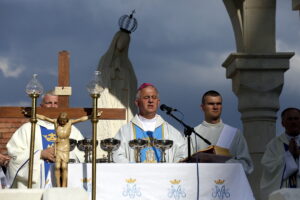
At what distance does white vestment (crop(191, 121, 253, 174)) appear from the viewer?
8.30 m

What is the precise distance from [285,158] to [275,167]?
18 cm

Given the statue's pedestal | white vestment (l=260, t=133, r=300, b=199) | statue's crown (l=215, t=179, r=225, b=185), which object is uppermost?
white vestment (l=260, t=133, r=300, b=199)

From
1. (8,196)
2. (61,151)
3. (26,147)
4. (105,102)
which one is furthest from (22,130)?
(105,102)

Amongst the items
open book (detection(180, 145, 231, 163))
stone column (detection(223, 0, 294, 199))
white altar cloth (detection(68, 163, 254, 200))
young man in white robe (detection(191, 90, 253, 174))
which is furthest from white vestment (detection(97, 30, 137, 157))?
white altar cloth (detection(68, 163, 254, 200))

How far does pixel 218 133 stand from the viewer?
877cm

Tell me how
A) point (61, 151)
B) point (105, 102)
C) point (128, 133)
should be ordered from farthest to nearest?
point (105, 102) → point (128, 133) → point (61, 151)

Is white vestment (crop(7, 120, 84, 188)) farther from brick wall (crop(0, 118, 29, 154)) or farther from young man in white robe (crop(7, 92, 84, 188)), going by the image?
brick wall (crop(0, 118, 29, 154))

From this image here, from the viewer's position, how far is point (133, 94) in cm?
1582

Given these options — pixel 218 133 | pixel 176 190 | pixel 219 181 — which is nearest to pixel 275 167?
pixel 218 133

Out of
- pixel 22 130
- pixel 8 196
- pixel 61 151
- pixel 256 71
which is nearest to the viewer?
pixel 8 196

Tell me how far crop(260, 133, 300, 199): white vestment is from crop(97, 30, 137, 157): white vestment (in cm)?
673

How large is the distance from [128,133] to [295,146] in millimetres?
1712

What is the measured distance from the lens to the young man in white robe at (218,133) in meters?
8.30

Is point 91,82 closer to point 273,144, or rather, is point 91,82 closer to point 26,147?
point 26,147
